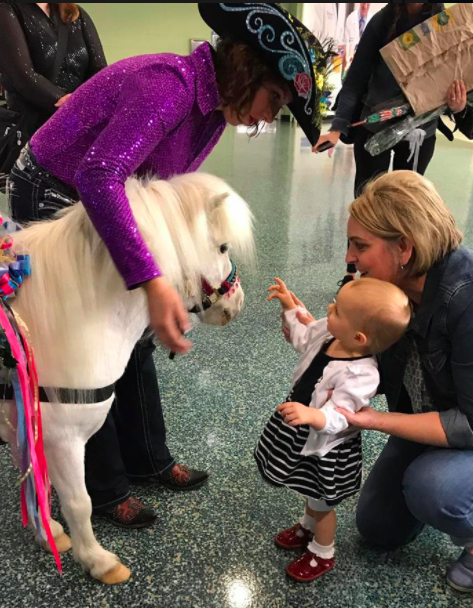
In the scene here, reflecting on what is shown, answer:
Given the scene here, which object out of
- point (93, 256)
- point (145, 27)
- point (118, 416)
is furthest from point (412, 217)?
point (145, 27)

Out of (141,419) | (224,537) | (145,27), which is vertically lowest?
(224,537)

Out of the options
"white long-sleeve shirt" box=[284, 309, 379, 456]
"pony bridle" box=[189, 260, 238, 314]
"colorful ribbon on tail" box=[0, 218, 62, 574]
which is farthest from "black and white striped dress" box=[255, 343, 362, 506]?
"colorful ribbon on tail" box=[0, 218, 62, 574]

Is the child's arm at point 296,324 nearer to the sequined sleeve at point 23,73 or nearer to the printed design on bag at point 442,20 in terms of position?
the sequined sleeve at point 23,73

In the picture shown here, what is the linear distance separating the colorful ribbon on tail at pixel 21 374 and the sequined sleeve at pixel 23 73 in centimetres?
81

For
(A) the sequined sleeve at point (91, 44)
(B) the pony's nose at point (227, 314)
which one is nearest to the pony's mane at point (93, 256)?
(B) the pony's nose at point (227, 314)

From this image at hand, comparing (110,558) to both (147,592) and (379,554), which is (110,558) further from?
(379,554)

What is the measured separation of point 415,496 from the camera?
105 centimetres

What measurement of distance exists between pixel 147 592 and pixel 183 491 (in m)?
0.30

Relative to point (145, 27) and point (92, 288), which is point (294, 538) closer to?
point (92, 288)

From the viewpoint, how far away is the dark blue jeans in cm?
102

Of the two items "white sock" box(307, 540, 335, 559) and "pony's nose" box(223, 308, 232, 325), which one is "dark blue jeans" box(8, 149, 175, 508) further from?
"white sock" box(307, 540, 335, 559)

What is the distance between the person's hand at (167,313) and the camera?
2.74ft

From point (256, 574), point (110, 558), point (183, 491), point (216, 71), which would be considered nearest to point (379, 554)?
point (256, 574)

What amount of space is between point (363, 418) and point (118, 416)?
2.27 ft
